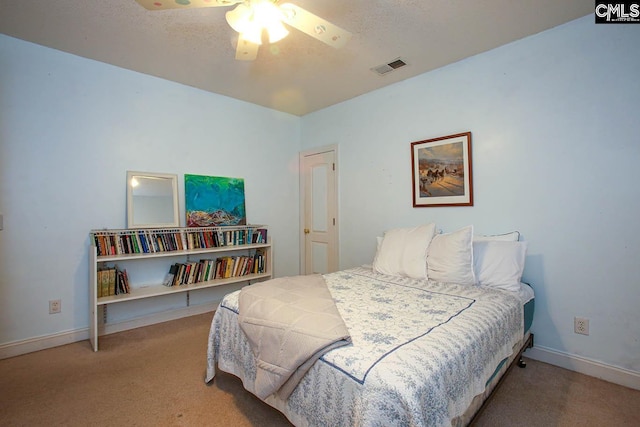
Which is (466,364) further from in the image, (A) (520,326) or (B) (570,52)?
(B) (570,52)

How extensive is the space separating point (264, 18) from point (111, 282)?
2.45 metres

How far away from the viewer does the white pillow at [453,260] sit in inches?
86.3

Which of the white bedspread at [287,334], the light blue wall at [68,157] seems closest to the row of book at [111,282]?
the light blue wall at [68,157]

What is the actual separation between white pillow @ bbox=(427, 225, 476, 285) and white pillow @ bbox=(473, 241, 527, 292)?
0.10m

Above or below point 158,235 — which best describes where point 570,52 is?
above

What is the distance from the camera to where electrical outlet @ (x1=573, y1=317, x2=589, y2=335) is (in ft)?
6.84

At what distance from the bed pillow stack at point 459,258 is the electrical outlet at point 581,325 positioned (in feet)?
1.77

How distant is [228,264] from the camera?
3.29 meters

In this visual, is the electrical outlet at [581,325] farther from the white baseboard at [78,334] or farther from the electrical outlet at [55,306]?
the electrical outlet at [55,306]

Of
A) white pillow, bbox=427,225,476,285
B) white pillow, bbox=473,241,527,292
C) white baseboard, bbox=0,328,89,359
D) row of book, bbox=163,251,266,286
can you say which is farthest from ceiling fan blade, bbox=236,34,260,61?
white baseboard, bbox=0,328,89,359

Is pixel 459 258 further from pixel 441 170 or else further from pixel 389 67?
pixel 389 67

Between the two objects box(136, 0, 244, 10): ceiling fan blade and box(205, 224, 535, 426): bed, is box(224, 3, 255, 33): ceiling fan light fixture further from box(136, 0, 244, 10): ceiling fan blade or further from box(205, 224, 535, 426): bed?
box(205, 224, 535, 426): bed

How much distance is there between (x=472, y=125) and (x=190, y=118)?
288 cm

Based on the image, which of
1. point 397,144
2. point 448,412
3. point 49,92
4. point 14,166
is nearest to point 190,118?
point 49,92
